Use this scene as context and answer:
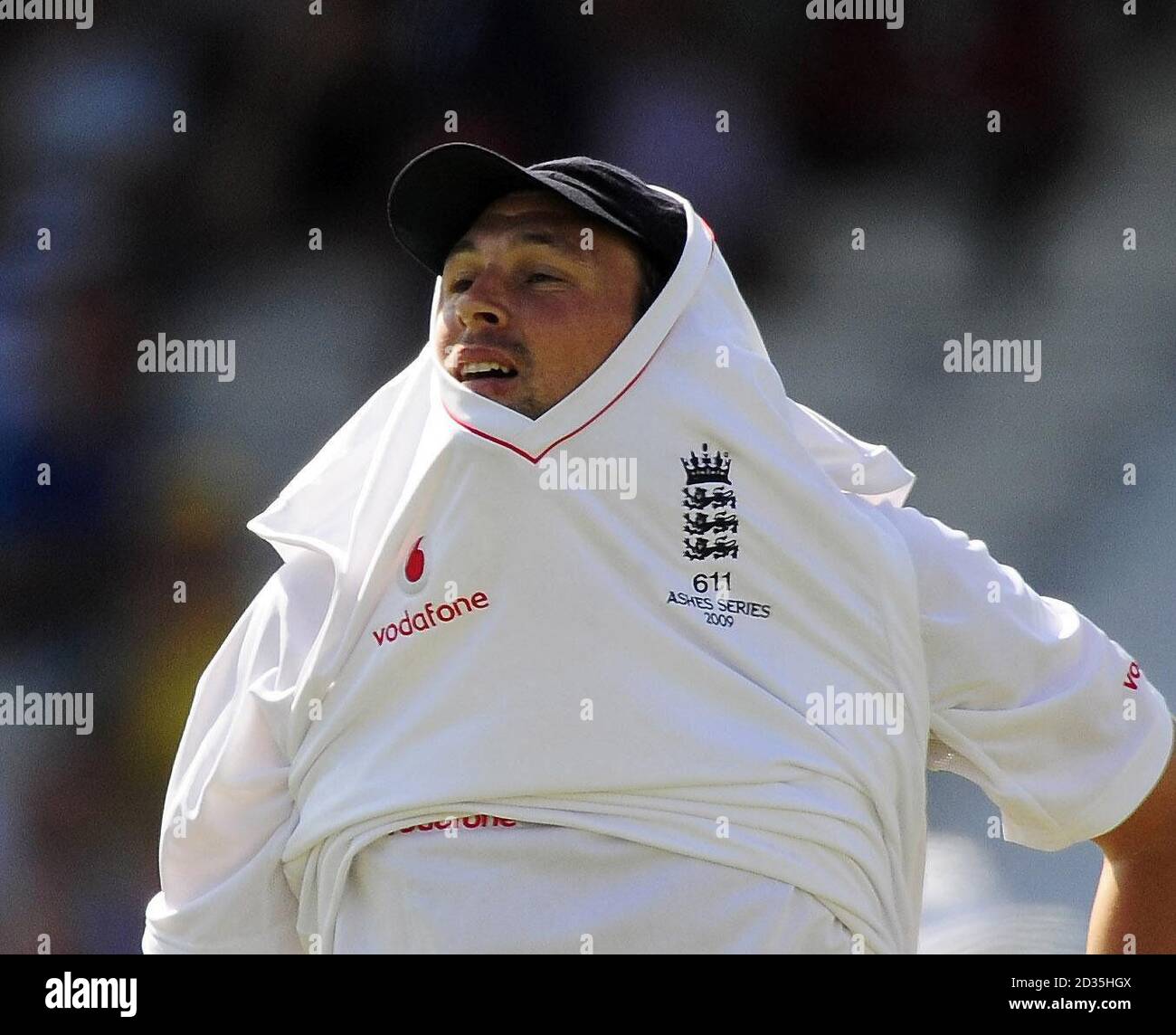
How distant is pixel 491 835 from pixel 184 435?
1.57 metres

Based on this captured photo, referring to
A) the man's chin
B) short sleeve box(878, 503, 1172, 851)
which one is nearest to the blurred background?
short sleeve box(878, 503, 1172, 851)

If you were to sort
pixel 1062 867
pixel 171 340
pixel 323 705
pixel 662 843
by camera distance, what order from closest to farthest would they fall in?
pixel 662 843
pixel 323 705
pixel 1062 867
pixel 171 340

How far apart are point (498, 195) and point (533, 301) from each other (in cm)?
21

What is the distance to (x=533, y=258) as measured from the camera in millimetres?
2209

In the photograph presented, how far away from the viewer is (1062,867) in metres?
2.84

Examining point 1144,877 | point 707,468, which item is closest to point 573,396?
point 707,468

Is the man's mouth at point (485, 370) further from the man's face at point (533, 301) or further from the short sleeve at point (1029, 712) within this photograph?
the short sleeve at point (1029, 712)

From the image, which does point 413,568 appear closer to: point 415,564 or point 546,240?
point 415,564

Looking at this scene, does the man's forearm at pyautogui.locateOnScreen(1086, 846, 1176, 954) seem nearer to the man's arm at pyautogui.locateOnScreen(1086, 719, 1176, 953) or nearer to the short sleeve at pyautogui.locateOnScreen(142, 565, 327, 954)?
the man's arm at pyautogui.locateOnScreen(1086, 719, 1176, 953)

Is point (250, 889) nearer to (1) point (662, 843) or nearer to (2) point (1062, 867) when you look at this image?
(1) point (662, 843)

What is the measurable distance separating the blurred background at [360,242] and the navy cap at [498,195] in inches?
39.0

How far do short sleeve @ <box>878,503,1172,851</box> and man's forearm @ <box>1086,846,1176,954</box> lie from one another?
0.11 m

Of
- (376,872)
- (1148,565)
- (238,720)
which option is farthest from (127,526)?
(1148,565)

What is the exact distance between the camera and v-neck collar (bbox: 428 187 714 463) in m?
2.11
